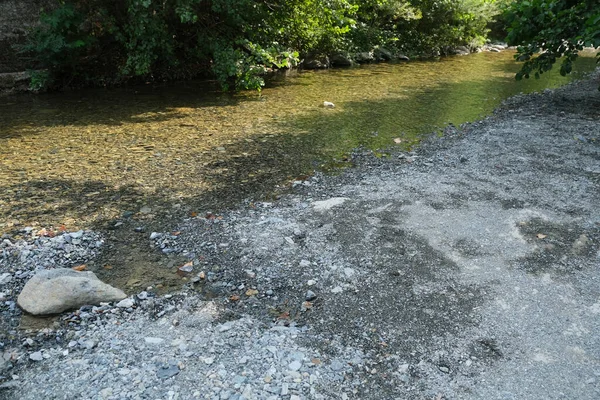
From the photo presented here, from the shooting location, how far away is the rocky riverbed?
9.21 ft

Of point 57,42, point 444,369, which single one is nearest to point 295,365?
point 444,369

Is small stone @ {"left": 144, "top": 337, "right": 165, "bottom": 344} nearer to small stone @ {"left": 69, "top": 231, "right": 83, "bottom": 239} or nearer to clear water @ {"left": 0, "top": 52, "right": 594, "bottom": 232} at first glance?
small stone @ {"left": 69, "top": 231, "right": 83, "bottom": 239}

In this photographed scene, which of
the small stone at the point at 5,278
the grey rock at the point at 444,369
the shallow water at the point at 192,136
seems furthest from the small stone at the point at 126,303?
the grey rock at the point at 444,369

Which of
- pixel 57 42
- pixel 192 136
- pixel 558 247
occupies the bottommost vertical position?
pixel 192 136

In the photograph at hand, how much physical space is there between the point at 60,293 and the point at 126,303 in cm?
45

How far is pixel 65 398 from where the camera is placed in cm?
267

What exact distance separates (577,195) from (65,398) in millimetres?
5025

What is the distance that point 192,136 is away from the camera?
7.88 metres

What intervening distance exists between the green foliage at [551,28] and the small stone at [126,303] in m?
7.33

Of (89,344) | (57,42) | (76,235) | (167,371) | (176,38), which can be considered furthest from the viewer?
(176,38)

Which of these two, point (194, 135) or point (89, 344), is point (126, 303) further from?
point (194, 135)

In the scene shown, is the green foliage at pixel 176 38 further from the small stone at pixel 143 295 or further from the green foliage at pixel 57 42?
the small stone at pixel 143 295

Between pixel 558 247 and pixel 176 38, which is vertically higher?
pixel 176 38

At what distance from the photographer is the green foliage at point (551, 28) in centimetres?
791
